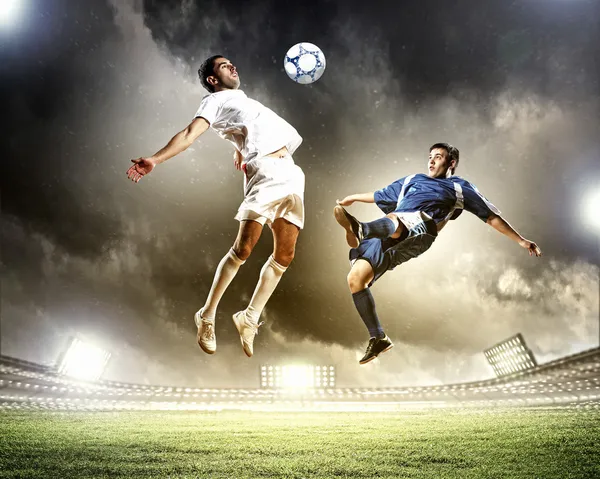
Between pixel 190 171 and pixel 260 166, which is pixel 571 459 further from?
pixel 190 171

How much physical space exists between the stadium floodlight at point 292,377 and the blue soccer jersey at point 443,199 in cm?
3063

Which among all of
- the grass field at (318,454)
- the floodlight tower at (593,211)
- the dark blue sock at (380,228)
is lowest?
the grass field at (318,454)

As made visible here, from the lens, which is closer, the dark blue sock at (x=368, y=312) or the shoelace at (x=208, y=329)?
the shoelace at (x=208, y=329)

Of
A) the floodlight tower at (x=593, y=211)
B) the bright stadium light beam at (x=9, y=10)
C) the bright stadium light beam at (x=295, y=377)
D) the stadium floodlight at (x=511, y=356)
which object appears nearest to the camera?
the floodlight tower at (x=593, y=211)

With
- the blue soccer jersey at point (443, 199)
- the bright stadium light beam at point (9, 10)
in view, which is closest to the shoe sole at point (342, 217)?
the blue soccer jersey at point (443, 199)

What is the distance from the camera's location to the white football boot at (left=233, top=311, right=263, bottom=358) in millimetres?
4402

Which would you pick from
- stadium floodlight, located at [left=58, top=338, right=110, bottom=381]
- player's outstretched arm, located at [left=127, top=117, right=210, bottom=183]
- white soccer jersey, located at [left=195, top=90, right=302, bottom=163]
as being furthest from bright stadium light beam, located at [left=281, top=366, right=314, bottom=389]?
player's outstretched arm, located at [left=127, top=117, right=210, bottom=183]

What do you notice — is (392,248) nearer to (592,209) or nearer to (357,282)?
(357,282)

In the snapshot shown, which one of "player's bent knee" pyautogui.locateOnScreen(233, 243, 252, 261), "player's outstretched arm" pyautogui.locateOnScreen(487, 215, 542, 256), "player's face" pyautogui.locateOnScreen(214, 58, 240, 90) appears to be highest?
"player's face" pyautogui.locateOnScreen(214, 58, 240, 90)

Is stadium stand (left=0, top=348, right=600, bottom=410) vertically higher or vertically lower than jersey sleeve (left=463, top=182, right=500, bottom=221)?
higher

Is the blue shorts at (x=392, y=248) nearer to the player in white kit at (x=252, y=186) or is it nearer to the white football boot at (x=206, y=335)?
the player in white kit at (x=252, y=186)

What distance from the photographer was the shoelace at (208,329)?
448cm

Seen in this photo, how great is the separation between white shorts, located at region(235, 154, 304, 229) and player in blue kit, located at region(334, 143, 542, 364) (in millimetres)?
562

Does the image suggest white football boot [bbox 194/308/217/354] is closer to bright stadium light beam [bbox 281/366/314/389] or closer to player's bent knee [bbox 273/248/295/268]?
player's bent knee [bbox 273/248/295/268]
